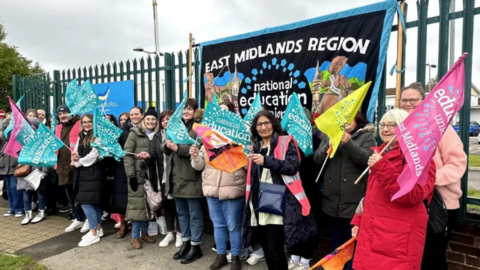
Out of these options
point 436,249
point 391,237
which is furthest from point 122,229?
point 436,249

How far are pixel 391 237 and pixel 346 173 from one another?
0.90 meters

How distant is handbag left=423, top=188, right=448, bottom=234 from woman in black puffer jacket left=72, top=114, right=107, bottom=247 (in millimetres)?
4095

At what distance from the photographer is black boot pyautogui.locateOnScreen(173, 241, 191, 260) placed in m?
4.35

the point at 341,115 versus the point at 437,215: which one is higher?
the point at 341,115

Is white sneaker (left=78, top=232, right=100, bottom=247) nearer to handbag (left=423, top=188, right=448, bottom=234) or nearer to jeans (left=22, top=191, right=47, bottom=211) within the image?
jeans (left=22, top=191, right=47, bottom=211)

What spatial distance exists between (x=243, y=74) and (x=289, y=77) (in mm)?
773

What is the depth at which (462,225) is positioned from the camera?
10.6 ft

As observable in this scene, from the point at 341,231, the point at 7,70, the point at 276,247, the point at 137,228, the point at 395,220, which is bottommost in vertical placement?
Result: the point at 137,228

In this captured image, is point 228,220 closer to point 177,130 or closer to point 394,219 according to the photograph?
point 177,130

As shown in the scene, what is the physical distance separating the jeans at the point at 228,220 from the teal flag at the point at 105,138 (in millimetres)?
→ 1513

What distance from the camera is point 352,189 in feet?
10.3

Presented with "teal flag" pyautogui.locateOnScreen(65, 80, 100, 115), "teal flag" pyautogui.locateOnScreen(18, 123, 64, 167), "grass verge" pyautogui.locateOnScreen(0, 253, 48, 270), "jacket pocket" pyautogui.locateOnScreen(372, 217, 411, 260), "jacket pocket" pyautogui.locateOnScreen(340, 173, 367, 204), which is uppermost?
"teal flag" pyautogui.locateOnScreen(65, 80, 100, 115)

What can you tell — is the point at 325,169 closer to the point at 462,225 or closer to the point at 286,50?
the point at 462,225

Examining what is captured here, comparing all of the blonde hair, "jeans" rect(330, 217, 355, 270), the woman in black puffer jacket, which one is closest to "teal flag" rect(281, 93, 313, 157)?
"jeans" rect(330, 217, 355, 270)
